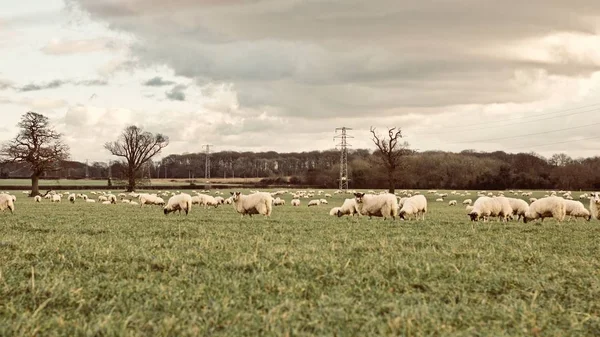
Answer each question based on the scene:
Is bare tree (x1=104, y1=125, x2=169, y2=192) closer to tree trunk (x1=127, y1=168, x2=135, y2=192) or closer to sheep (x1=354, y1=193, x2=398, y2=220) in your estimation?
tree trunk (x1=127, y1=168, x2=135, y2=192)

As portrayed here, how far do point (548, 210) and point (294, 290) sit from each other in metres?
24.1

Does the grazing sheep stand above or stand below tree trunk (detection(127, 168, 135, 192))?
below

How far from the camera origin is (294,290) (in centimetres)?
777

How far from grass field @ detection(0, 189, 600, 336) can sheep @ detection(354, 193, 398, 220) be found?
15.4 metres

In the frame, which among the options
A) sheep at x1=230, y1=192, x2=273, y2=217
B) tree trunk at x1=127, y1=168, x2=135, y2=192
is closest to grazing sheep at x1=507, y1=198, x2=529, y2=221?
sheep at x1=230, y1=192, x2=273, y2=217

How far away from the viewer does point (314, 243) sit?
44.3 ft

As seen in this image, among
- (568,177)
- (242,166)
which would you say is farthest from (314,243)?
(242,166)

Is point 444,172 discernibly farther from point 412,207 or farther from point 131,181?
point 412,207

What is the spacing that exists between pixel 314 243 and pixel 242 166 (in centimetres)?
17231

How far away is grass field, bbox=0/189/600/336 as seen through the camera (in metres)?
6.16

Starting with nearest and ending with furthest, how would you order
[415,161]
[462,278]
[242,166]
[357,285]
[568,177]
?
1. [357,285]
2. [462,278]
3. [568,177]
4. [415,161]
5. [242,166]

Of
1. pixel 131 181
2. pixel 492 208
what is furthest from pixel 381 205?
pixel 131 181

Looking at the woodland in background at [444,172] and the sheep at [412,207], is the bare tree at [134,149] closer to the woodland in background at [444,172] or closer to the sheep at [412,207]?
the woodland in background at [444,172]

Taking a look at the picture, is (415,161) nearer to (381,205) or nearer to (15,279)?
(381,205)
